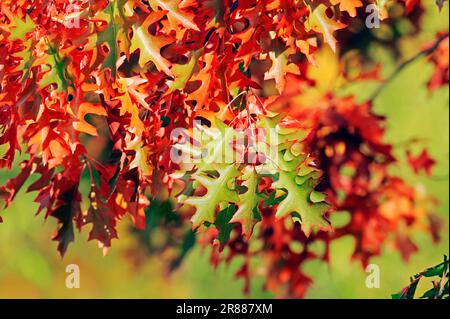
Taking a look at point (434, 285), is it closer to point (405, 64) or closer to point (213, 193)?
point (213, 193)

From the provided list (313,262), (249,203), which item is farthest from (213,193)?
(313,262)

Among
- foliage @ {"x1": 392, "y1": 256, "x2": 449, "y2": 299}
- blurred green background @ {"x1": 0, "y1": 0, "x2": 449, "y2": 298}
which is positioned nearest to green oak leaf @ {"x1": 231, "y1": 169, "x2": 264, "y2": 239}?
foliage @ {"x1": 392, "y1": 256, "x2": 449, "y2": 299}

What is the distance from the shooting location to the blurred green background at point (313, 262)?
11.2 ft

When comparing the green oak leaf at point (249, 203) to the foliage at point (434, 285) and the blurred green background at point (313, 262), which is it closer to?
the foliage at point (434, 285)

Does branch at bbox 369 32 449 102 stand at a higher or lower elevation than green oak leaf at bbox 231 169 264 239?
higher

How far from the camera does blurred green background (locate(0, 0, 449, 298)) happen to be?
341 centimetres

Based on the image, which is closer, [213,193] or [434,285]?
[213,193]

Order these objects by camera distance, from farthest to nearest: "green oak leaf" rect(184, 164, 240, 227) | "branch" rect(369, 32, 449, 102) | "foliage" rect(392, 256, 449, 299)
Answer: "branch" rect(369, 32, 449, 102)
"foliage" rect(392, 256, 449, 299)
"green oak leaf" rect(184, 164, 240, 227)

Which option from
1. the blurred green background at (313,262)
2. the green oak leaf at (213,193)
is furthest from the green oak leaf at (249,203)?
the blurred green background at (313,262)

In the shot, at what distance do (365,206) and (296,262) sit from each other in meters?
0.34

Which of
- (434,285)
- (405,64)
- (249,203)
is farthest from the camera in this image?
(405,64)

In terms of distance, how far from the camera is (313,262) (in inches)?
135

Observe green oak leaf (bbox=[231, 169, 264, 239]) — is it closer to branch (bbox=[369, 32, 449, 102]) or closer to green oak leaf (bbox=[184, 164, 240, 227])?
green oak leaf (bbox=[184, 164, 240, 227])
